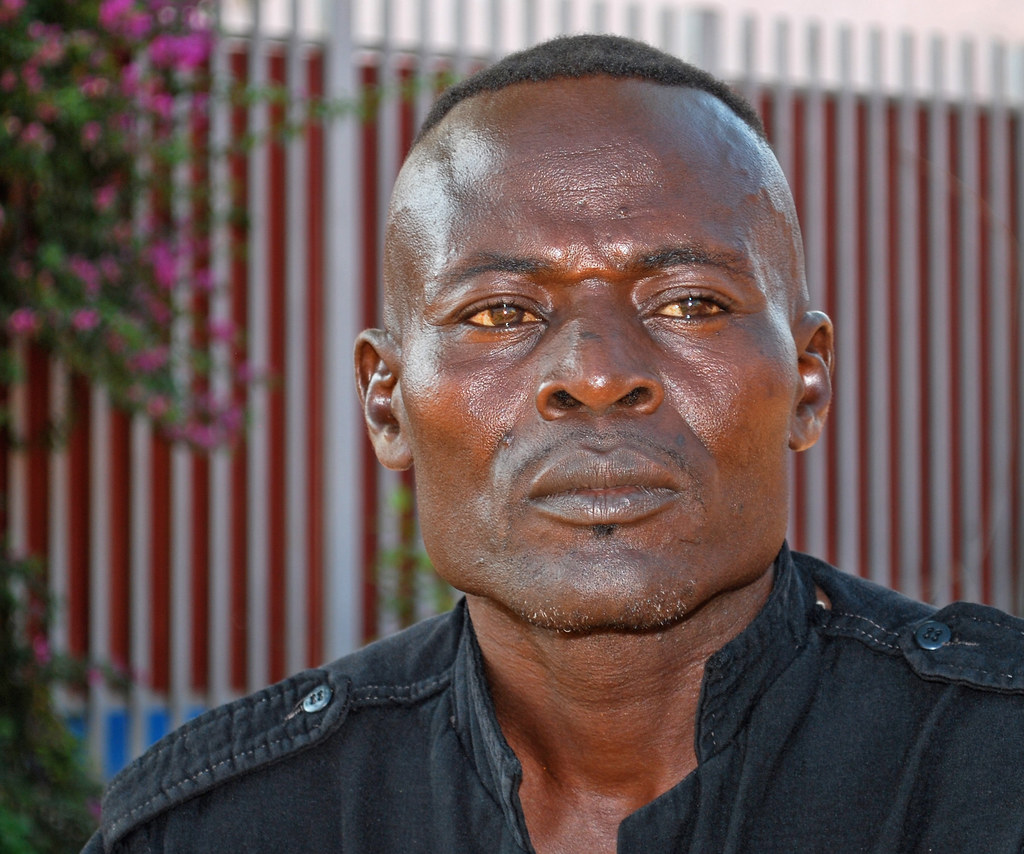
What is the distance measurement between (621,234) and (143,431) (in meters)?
4.18

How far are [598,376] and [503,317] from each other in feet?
0.80

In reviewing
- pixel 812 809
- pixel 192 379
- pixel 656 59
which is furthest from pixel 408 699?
pixel 192 379

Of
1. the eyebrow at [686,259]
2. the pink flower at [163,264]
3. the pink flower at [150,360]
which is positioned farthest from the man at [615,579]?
the pink flower at [163,264]

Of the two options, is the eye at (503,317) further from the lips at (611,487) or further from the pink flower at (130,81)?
the pink flower at (130,81)

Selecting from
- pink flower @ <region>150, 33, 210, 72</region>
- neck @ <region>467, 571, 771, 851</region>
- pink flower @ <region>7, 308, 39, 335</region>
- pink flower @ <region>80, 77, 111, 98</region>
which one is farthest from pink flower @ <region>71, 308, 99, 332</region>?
neck @ <region>467, 571, 771, 851</region>

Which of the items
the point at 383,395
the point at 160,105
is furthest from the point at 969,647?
the point at 160,105

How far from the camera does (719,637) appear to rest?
1.96m

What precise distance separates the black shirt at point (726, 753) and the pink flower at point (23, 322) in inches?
117

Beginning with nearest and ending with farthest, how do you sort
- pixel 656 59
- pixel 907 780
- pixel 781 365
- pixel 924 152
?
pixel 907 780 < pixel 781 365 < pixel 656 59 < pixel 924 152

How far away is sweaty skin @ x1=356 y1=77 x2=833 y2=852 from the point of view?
1.77 m

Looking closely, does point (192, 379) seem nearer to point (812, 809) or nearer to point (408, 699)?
point (408, 699)

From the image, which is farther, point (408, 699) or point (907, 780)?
point (408, 699)

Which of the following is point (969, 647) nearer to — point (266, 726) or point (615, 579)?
point (615, 579)

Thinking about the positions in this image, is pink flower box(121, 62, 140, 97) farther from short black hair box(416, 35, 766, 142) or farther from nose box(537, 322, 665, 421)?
nose box(537, 322, 665, 421)
